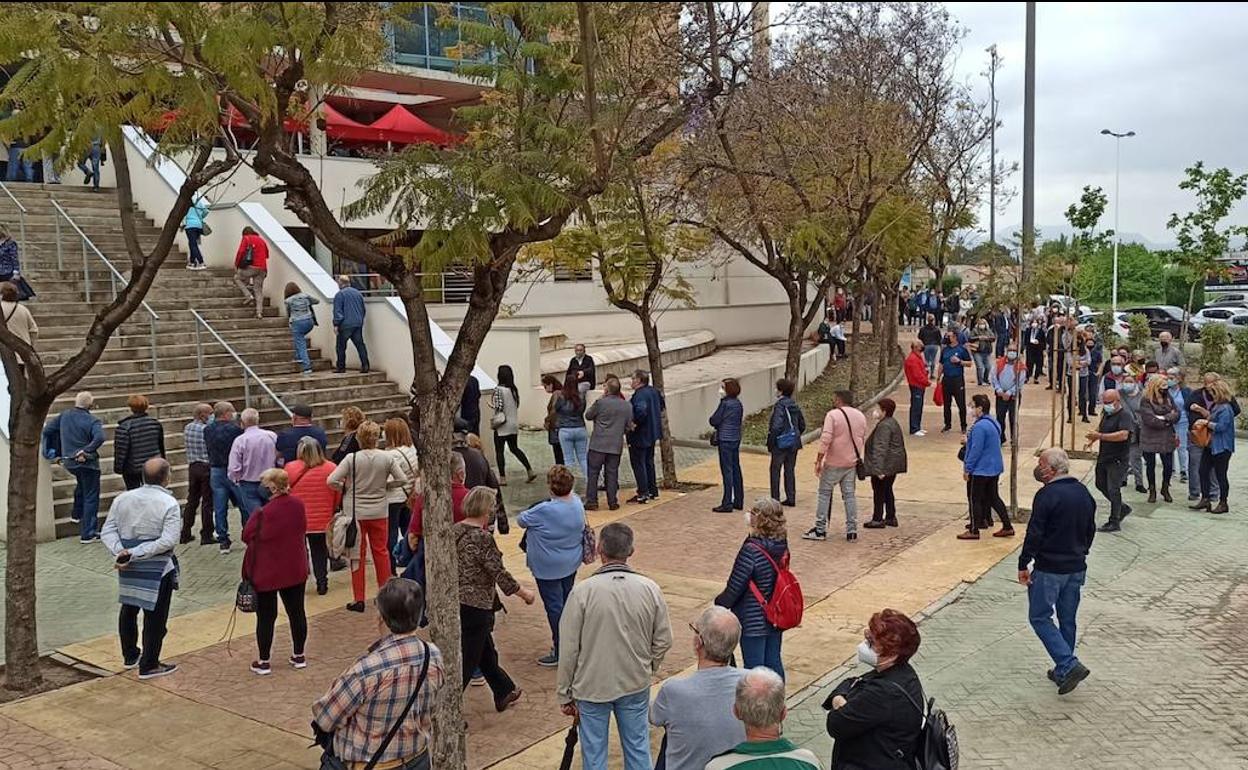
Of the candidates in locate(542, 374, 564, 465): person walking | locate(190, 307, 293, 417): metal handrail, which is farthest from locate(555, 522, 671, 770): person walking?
locate(190, 307, 293, 417): metal handrail

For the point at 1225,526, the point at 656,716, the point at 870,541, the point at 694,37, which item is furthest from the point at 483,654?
the point at 1225,526

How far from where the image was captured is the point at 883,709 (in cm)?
470

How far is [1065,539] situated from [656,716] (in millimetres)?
3813

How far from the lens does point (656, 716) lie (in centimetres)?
501

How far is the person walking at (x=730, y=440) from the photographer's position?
43.3 feet

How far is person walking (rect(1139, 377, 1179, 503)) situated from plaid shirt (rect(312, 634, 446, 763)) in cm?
1177

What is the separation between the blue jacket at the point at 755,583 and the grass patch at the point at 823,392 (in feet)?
34.8

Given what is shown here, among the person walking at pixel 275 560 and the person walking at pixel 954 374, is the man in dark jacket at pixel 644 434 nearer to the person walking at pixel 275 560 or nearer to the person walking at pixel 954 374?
the person walking at pixel 275 560

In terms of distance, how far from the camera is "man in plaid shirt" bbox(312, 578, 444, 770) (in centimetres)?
Answer: 471

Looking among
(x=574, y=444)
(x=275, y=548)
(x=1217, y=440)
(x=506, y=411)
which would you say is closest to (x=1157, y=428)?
(x=1217, y=440)

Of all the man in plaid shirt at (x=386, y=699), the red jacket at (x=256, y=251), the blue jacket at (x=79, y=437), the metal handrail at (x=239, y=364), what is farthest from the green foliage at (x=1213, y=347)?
the man in plaid shirt at (x=386, y=699)

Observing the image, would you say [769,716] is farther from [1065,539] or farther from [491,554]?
[1065,539]

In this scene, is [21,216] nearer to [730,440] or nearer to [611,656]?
[730,440]

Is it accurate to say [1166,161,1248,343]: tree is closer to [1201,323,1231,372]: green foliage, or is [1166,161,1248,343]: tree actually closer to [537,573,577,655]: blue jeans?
[1201,323,1231,372]: green foliage
